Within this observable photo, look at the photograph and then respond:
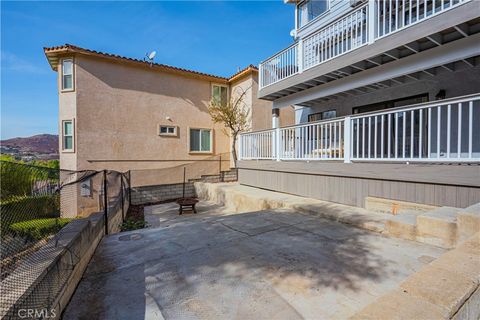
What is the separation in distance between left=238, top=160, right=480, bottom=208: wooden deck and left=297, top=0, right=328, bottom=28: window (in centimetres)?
625

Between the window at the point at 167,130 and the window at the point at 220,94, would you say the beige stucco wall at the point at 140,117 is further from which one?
the window at the point at 220,94

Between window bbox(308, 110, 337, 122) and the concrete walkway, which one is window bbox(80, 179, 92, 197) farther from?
window bbox(308, 110, 337, 122)

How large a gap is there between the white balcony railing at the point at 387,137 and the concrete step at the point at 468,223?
138cm

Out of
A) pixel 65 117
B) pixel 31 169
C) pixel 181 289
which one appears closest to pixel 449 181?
pixel 181 289

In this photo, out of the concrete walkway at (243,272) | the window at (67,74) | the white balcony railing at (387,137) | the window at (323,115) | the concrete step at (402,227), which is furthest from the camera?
the window at (67,74)

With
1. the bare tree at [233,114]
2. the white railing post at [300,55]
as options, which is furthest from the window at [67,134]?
the white railing post at [300,55]

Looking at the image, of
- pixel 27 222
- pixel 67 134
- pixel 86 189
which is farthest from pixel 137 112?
pixel 27 222

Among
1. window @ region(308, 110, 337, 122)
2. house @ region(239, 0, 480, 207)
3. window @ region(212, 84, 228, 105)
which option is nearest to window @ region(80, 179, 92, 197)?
Answer: house @ region(239, 0, 480, 207)

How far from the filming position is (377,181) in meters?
5.53

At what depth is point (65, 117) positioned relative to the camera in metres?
10.6

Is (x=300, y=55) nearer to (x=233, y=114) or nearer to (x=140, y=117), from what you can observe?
(x=233, y=114)

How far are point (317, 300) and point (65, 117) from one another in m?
12.1

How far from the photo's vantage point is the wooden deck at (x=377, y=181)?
4320 millimetres

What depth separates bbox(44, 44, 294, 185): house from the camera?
1056 cm
